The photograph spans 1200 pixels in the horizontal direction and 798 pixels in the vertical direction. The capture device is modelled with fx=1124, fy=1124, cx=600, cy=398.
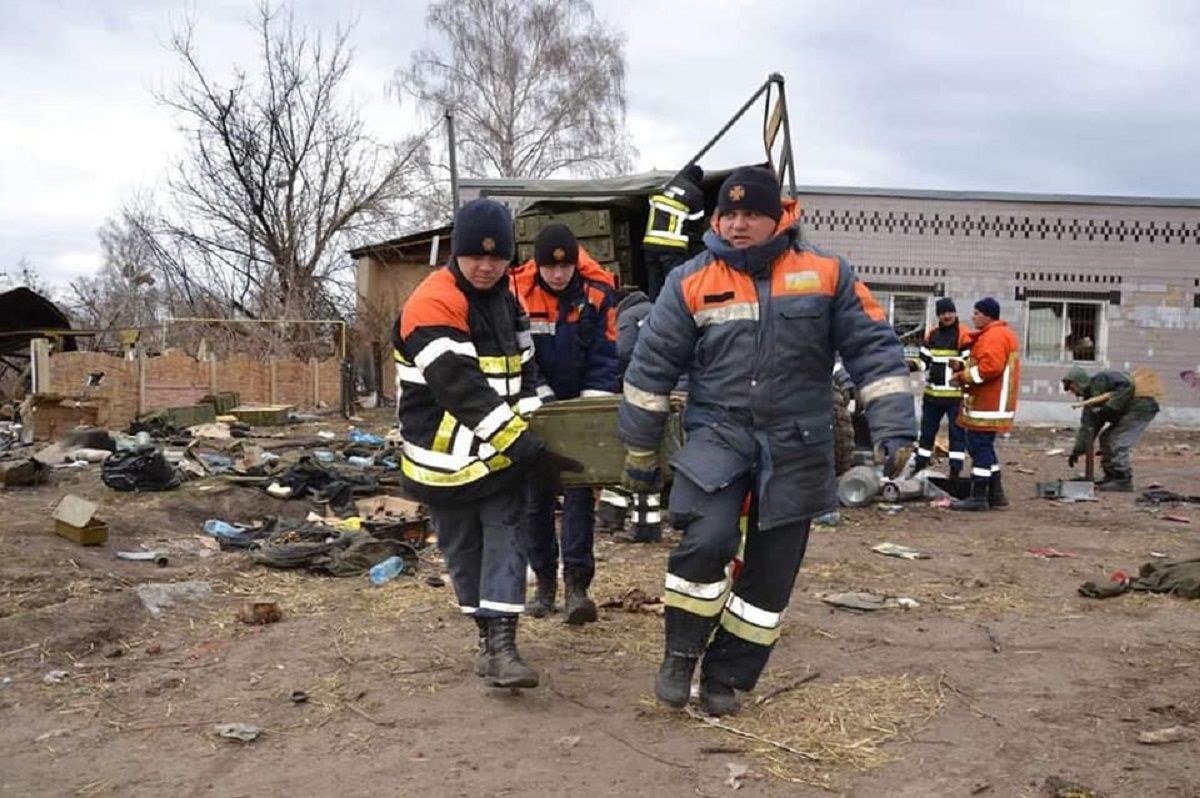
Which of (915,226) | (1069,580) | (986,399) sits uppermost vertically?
(915,226)

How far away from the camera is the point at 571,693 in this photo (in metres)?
4.43

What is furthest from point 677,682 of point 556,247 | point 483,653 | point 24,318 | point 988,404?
point 24,318

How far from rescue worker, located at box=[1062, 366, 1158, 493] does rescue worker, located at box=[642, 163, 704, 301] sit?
19.3ft

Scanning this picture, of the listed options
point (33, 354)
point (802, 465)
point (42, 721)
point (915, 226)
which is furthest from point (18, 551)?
point (915, 226)

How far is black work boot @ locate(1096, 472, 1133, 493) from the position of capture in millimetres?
11922

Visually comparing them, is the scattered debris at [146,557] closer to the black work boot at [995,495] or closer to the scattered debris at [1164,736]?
the scattered debris at [1164,736]

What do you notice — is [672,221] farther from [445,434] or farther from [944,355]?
[944,355]

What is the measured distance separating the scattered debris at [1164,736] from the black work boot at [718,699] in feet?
4.52

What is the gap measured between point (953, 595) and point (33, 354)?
15.7m

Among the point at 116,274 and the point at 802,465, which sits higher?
Result: the point at 116,274

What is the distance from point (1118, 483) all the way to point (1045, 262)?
9.89m

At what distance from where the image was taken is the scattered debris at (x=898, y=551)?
25.4ft

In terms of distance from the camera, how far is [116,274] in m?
43.6

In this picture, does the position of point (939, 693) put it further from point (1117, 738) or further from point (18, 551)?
point (18, 551)
